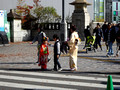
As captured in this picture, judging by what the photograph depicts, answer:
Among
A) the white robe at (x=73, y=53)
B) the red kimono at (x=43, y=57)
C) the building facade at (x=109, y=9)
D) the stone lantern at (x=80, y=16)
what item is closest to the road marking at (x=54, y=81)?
the red kimono at (x=43, y=57)

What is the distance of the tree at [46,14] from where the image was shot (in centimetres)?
3841

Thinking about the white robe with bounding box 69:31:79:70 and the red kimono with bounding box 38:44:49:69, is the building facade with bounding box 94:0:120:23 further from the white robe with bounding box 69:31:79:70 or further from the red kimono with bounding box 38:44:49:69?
the white robe with bounding box 69:31:79:70

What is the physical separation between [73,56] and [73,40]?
22.3 inches

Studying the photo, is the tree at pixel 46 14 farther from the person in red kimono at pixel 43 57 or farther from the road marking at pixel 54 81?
the road marking at pixel 54 81

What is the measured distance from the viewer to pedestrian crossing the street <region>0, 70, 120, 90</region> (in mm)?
9438

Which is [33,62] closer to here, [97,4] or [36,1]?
[36,1]

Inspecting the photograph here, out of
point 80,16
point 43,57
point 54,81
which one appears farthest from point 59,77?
point 80,16

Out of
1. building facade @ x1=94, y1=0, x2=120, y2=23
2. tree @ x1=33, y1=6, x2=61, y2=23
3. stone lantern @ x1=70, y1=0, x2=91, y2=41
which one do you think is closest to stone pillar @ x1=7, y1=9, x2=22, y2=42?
tree @ x1=33, y1=6, x2=61, y2=23

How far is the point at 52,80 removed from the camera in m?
10.6

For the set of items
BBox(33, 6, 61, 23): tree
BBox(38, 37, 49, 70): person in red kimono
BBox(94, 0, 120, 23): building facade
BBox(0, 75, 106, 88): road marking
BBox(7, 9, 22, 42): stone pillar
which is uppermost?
BBox(94, 0, 120, 23): building facade

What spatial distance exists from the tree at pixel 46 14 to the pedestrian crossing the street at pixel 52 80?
26.0m

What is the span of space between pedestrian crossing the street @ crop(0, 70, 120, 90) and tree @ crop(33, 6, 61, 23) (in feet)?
85.4

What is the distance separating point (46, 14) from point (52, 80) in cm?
2852

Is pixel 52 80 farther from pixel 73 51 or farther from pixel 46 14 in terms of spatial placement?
pixel 46 14
